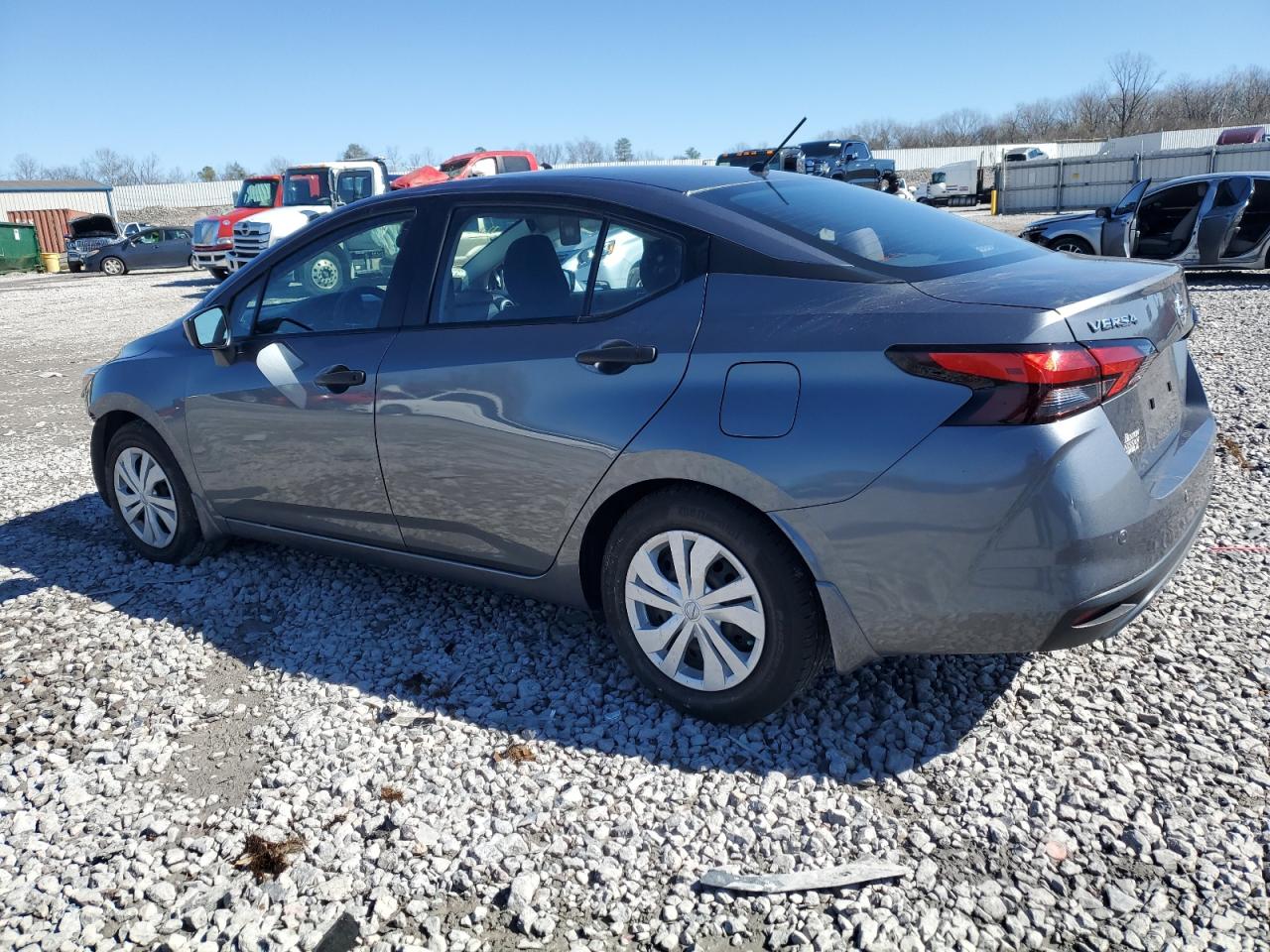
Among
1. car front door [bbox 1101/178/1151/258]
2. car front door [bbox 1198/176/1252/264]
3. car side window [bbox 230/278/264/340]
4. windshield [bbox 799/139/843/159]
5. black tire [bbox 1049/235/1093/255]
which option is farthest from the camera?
windshield [bbox 799/139/843/159]

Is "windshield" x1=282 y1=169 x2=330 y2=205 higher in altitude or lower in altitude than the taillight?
higher

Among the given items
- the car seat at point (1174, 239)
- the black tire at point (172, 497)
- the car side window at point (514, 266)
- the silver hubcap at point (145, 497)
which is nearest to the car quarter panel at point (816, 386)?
the car side window at point (514, 266)

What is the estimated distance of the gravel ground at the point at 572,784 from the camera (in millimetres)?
2434

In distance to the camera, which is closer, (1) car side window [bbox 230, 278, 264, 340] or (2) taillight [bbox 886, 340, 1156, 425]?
(2) taillight [bbox 886, 340, 1156, 425]

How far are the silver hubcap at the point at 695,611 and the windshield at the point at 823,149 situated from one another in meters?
25.8

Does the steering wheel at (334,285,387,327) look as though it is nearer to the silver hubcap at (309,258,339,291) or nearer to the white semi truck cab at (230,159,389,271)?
the silver hubcap at (309,258,339,291)

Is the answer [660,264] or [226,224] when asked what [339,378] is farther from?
[226,224]

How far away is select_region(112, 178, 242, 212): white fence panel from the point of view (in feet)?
194

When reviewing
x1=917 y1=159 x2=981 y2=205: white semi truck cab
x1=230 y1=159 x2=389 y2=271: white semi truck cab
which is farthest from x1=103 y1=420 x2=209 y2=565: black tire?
x1=917 y1=159 x2=981 y2=205: white semi truck cab

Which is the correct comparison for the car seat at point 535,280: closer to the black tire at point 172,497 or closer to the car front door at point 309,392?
the car front door at point 309,392

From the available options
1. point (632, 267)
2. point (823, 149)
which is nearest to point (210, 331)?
point (632, 267)

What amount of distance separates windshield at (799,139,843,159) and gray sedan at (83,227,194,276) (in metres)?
19.0

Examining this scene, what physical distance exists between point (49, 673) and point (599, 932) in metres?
2.66

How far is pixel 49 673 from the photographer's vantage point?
12.7 ft
